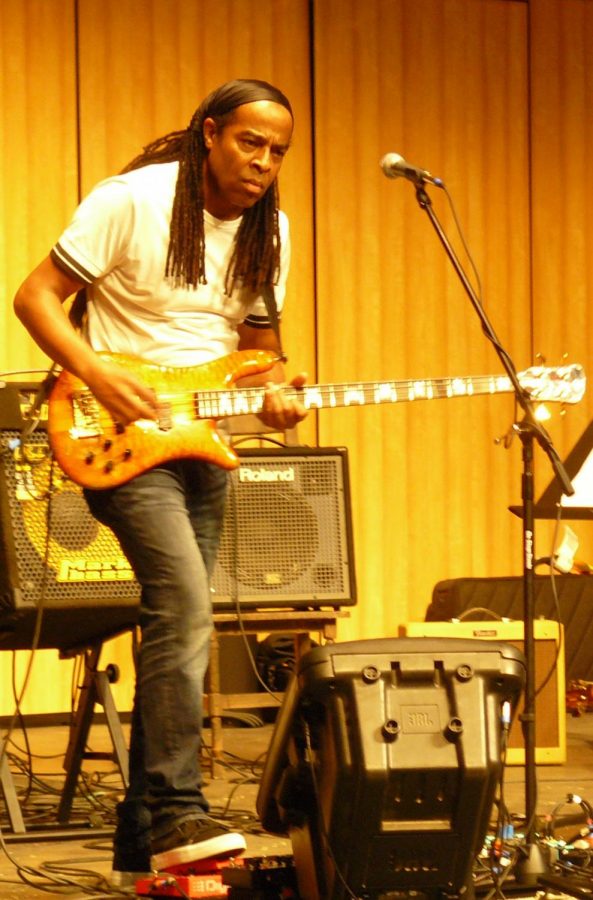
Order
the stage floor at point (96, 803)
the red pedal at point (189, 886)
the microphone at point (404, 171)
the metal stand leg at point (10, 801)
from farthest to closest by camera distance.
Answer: the metal stand leg at point (10, 801) < the stage floor at point (96, 803) < the microphone at point (404, 171) < the red pedal at point (189, 886)

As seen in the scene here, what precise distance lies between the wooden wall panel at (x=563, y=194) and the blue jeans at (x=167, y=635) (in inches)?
Answer: 176

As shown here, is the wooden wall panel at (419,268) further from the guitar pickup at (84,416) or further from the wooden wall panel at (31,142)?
the guitar pickup at (84,416)

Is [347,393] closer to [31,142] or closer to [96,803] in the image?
[96,803]

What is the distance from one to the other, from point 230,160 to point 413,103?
13.5ft

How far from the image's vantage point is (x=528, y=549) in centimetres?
315

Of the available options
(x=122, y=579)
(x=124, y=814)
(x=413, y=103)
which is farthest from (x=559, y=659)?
(x=413, y=103)

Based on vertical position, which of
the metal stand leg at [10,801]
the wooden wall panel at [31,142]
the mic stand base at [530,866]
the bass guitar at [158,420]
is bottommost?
the metal stand leg at [10,801]

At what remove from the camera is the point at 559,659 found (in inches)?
199

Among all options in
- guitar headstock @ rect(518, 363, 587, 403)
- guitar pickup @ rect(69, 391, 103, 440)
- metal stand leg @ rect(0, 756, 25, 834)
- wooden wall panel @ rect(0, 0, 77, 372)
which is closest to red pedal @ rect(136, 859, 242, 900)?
guitar pickup @ rect(69, 391, 103, 440)

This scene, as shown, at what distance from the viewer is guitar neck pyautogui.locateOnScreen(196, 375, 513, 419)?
300cm

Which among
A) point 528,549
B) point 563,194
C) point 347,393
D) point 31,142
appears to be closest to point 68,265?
point 347,393

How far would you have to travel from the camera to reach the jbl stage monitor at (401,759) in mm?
2406

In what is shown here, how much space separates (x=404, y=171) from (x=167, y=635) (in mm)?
1160

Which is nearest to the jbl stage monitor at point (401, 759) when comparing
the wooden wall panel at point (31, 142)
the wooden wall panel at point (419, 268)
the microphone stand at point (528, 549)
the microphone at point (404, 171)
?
the microphone stand at point (528, 549)
